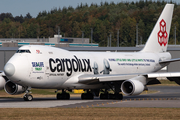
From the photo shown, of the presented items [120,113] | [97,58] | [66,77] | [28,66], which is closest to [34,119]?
[120,113]

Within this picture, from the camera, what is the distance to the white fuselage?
1166 inches

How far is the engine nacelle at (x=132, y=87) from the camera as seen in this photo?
30766 millimetres

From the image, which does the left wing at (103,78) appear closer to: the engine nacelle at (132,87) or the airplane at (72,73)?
the airplane at (72,73)

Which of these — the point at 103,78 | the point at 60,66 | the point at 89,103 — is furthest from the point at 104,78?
the point at 89,103

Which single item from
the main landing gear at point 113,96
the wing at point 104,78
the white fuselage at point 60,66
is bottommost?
the main landing gear at point 113,96

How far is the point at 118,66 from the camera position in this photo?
3797 centimetres

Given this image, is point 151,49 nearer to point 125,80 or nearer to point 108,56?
point 108,56

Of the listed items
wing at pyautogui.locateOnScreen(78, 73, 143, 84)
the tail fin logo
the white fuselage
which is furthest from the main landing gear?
the tail fin logo

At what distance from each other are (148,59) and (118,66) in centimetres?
484

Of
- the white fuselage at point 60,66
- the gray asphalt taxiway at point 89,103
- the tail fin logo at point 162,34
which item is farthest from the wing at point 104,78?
the tail fin logo at point 162,34

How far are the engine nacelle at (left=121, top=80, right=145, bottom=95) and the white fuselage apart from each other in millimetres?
3589

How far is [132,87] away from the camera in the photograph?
3170 cm

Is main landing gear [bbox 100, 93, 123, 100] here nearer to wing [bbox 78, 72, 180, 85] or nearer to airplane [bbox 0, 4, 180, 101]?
airplane [bbox 0, 4, 180, 101]

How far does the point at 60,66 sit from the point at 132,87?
20.4 ft
